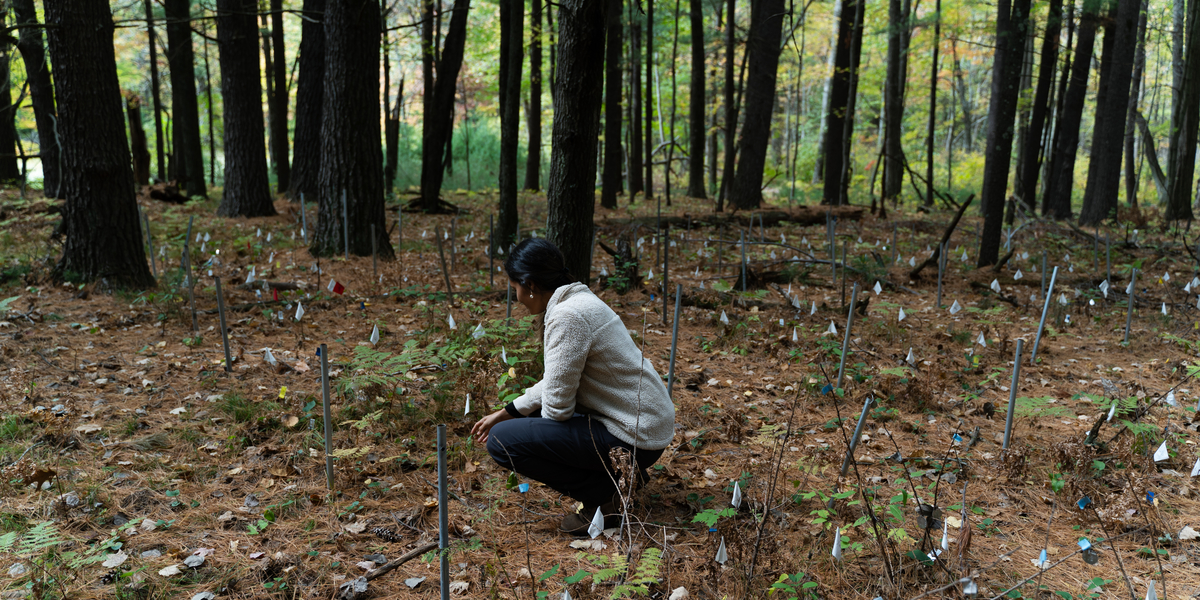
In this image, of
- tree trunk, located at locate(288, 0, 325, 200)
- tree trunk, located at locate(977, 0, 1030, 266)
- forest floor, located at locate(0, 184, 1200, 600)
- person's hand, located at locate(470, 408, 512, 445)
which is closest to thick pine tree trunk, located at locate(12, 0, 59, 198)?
tree trunk, located at locate(288, 0, 325, 200)

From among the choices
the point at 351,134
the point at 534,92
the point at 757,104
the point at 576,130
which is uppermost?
the point at 534,92

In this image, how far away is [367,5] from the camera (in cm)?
739

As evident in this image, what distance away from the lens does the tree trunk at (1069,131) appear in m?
11.9

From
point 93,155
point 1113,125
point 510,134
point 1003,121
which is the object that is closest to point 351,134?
point 510,134

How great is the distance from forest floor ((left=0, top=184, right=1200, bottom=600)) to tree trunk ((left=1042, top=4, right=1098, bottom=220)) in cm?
715

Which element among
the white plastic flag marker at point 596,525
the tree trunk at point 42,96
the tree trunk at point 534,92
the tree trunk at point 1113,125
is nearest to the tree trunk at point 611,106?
the tree trunk at point 534,92

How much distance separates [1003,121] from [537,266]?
6880 mm

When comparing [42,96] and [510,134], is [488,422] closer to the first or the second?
[510,134]

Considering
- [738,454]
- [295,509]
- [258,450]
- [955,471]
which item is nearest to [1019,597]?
[955,471]

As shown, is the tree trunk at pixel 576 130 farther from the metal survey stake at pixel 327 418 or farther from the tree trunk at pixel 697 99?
the tree trunk at pixel 697 99

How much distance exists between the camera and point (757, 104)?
42.1ft

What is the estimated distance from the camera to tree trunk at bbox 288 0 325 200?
10.8 m

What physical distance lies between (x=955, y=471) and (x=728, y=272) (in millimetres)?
4612

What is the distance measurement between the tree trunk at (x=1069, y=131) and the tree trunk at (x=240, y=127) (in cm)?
1398
